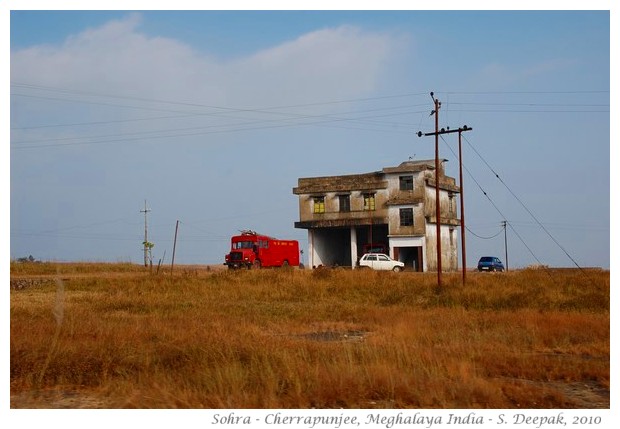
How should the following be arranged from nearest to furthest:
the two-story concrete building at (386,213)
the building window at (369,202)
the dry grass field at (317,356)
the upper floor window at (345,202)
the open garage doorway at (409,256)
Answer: the dry grass field at (317,356) < the two-story concrete building at (386,213) < the open garage doorway at (409,256) < the building window at (369,202) < the upper floor window at (345,202)

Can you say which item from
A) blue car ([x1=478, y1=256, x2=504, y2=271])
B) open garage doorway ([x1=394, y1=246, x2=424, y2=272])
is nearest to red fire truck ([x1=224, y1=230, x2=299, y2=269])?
open garage doorway ([x1=394, y1=246, x2=424, y2=272])

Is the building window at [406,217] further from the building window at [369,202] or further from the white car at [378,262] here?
the white car at [378,262]

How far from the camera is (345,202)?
53.7m

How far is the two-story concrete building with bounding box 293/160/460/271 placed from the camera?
5047 centimetres

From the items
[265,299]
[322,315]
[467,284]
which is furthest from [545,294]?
[265,299]

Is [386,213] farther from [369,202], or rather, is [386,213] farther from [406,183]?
[406,183]

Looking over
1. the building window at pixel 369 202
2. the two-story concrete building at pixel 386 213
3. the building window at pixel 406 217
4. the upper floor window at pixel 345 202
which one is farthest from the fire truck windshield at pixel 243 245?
the building window at pixel 406 217

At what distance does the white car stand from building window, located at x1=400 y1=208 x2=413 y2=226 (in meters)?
4.49

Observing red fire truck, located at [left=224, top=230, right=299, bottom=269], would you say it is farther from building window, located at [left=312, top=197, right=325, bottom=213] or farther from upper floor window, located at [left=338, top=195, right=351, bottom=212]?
upper floor window, located at [left=338, top=195, right=351, bottom=212]

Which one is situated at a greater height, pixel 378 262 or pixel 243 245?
pixel 243 245

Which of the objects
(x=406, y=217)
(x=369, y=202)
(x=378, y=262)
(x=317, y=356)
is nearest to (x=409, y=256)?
(x=406, y=217)

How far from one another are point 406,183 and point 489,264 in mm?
10175

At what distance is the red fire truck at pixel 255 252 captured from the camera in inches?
1902
